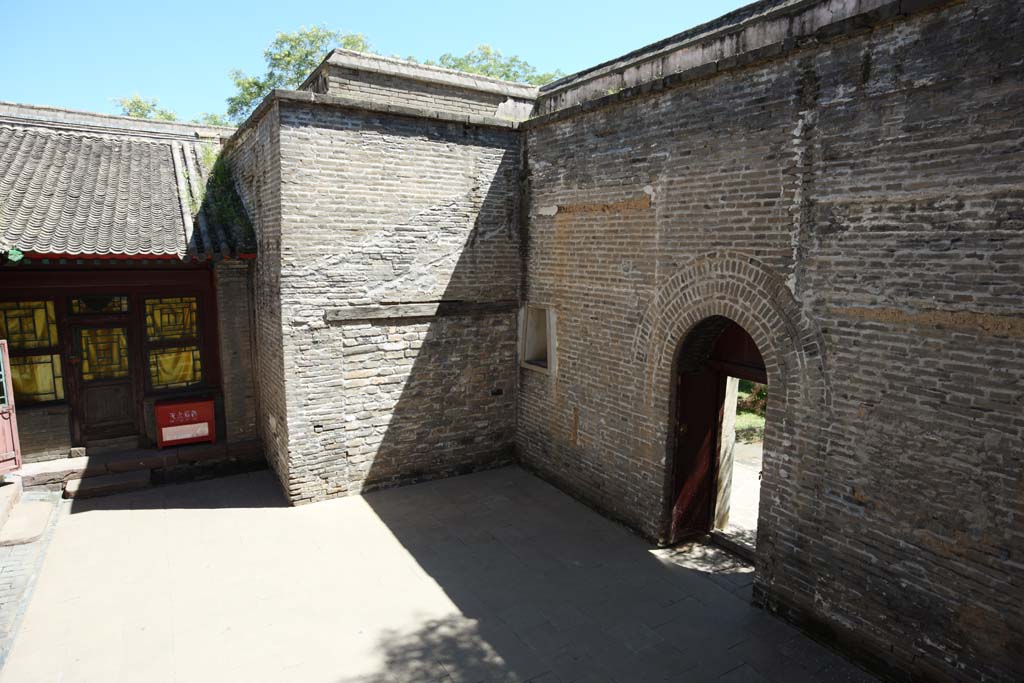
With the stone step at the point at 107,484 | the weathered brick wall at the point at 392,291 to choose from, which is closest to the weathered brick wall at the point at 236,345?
the stone step at the point at 107,484

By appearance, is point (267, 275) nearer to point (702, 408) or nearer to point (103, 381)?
point (103, 381)

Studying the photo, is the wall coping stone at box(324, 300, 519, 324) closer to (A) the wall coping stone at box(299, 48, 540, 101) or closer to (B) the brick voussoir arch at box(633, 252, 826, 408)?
(B) the brick voussoir arch at box(633, 252, 826, 408)

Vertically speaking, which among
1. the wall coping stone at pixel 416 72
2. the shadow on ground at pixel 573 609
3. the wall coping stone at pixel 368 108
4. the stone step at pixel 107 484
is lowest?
the shadow on ground at pixel 573 609

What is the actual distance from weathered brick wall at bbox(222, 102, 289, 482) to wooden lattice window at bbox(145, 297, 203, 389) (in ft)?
3.17

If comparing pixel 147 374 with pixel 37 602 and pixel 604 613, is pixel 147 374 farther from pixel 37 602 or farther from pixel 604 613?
pixel 604 613

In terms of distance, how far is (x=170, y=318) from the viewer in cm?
928

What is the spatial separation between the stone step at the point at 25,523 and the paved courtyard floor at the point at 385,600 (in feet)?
0.70

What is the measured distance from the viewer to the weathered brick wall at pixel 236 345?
9.16m

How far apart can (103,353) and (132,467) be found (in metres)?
1.73

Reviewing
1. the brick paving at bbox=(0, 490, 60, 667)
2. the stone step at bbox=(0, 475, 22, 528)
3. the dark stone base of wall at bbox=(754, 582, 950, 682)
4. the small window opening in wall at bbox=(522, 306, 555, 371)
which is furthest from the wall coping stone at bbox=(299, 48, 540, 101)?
the dark stone base of wall at bbox=(754, 582, 950, 682)

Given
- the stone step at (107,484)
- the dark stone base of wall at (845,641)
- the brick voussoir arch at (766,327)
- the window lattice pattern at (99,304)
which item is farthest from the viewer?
the window lattice pattern at (99,304)

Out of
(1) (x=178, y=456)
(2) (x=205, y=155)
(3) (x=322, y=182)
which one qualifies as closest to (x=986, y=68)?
(3) (x=322, y=182)

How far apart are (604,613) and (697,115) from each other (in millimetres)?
4729

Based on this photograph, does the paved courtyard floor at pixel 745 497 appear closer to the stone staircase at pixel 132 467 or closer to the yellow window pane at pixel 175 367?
the stone staircase at pixel 132 467
